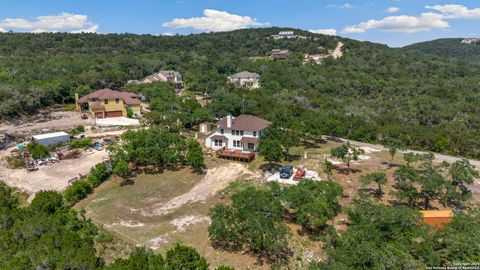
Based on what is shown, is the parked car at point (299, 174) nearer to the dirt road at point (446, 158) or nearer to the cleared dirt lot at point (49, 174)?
the dirt road at point (446, 158)

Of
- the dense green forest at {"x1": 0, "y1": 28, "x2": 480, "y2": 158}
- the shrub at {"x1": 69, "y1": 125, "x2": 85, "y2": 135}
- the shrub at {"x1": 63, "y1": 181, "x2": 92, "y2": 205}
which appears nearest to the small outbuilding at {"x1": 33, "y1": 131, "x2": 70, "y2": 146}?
the shrub at {"x1": 69, "y1": 125, "x2": 85, "y2": 135}

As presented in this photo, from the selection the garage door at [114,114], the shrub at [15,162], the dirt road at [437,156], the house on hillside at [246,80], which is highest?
the house on hillside at [246,80]

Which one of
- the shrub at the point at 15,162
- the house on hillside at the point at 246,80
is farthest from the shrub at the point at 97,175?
the house on hillside at the point at 246,80

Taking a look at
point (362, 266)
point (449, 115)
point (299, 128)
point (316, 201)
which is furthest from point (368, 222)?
point (449, 115)

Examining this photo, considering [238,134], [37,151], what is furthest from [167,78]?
[37,151]

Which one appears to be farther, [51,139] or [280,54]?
[280,54]

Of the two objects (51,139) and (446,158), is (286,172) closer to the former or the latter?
(446,158)

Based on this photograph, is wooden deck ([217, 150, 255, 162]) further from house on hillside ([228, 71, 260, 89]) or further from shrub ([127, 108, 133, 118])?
house on hillside ([228, 71, 260, 89])
